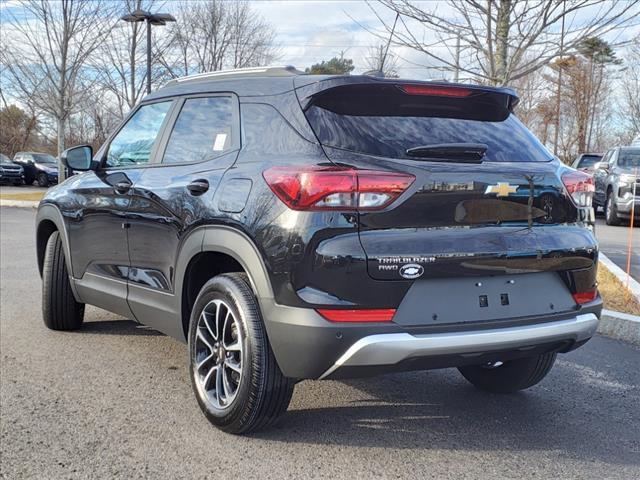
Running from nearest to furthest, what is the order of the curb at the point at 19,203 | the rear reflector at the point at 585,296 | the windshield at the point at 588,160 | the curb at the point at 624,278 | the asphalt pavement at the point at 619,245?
the rear reflector at the point at 585,296
the curb at the point at 624,278
the asphalt pavement at the point at 619,245
the curb at the point at 19,203
the windshield at the point at 588,160

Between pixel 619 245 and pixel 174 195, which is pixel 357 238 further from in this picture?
pixel 619 245

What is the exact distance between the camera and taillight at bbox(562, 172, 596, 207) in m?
3.29

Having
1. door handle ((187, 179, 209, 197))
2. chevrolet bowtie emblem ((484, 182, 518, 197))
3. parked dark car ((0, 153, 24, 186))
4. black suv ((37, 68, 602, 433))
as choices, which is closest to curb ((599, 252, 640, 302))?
black suv ((37, 68, 602, 433))

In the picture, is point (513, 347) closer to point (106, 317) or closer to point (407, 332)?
point (407, 332)

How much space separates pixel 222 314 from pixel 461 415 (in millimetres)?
1455

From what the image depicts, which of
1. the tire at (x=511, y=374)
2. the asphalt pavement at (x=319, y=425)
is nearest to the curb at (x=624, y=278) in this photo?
the asphalt pavement at (x=319, y=425)

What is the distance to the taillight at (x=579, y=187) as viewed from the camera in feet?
10.8

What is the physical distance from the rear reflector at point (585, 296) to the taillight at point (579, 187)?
45 cm

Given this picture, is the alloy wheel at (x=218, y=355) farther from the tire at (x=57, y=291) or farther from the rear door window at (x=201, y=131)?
the tire at (x=57, y=291)

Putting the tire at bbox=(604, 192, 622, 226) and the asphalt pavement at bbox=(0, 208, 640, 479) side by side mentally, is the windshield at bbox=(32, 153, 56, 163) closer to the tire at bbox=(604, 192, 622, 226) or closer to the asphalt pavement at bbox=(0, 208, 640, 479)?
the tire at bbox=(604, 192, 622, 226)

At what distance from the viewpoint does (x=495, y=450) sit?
3176 millimetres

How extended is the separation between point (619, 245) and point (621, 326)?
21.7 feet

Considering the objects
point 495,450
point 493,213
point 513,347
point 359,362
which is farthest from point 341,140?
point 495,450

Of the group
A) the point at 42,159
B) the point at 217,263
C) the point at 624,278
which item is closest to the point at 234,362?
the point at 217,263
